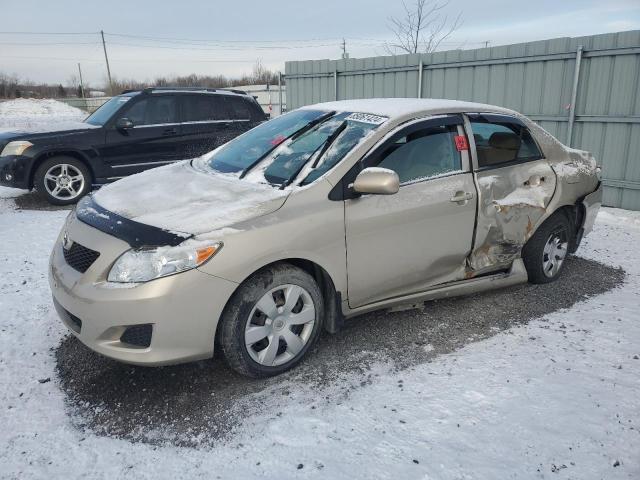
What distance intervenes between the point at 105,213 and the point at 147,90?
595cm

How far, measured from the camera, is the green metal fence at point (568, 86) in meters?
7.65

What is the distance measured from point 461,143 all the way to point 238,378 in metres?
2.33

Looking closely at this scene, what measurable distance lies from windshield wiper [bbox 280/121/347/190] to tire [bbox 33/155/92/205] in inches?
218

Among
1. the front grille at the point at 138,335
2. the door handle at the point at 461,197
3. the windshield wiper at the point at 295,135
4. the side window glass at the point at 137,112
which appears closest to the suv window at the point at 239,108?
the side window glass at the point at 137,112

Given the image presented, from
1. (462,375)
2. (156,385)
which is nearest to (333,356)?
(462,375)

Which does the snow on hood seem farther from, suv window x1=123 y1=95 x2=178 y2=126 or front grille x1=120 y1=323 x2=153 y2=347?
suv window x1=123 y1=95 x2=178 y2=126

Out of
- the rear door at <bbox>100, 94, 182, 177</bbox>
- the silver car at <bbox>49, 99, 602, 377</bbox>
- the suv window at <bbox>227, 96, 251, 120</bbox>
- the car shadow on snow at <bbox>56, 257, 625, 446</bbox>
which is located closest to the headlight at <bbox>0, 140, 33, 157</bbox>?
the rear door at <bbox>100, 94, 182, 177</bbox>

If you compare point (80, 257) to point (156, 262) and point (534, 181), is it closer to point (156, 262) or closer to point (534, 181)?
point (156, 262)

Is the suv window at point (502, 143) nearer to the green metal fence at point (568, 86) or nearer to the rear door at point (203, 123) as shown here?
the green metal fence at point (568, 86)

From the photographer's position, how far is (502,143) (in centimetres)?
420

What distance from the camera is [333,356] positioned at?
3.42 meters

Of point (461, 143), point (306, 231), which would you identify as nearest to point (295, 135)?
point (306, 231)

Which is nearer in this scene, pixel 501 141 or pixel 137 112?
pixel 501 141

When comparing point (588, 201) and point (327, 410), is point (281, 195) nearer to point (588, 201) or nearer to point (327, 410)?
point (327, 410)
